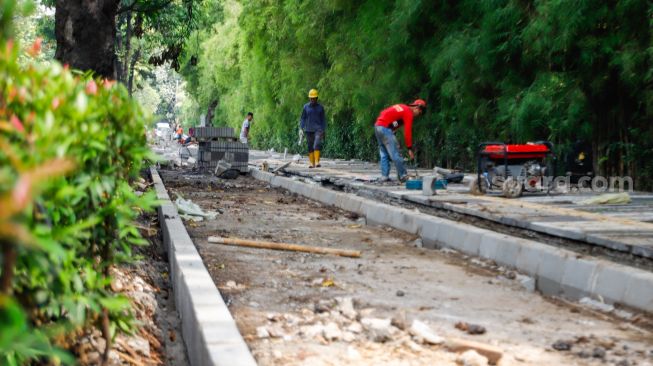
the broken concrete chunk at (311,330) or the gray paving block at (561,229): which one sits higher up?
the gray paving block at (561,229)

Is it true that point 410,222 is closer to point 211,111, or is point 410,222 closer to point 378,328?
point 378,328

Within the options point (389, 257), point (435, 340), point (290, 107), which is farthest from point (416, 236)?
point (290, 107)

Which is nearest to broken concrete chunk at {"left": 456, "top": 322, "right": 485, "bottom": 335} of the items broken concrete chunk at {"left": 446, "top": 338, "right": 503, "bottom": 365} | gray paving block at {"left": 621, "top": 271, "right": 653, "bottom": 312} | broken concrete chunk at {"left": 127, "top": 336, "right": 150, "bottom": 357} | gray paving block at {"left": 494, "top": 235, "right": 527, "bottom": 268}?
broken concrete chunk at {"left": 446, "top": 338, "right": 503, "bottom": 365}

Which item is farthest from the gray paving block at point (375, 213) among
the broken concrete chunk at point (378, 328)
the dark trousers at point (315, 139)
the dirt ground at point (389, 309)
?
the dark trousers at point (315, 139)

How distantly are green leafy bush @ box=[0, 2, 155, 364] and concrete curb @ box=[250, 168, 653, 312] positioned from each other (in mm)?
3503

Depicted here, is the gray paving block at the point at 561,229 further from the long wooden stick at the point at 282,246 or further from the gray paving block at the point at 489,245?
the long wooden stick at the point at 282,246

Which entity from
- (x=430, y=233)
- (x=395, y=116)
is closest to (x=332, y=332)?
(x=430, y=233)

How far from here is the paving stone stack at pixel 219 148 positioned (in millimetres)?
22328

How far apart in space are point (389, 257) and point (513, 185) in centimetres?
470

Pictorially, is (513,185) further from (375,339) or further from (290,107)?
(290,107)

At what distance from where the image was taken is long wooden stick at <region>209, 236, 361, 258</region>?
26.0ft

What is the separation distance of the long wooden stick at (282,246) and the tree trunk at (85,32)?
4879 millimetres

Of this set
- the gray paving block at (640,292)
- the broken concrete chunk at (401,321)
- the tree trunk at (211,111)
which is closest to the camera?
the broken concrete chunk at (401,321)

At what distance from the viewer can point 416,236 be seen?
9.74m
